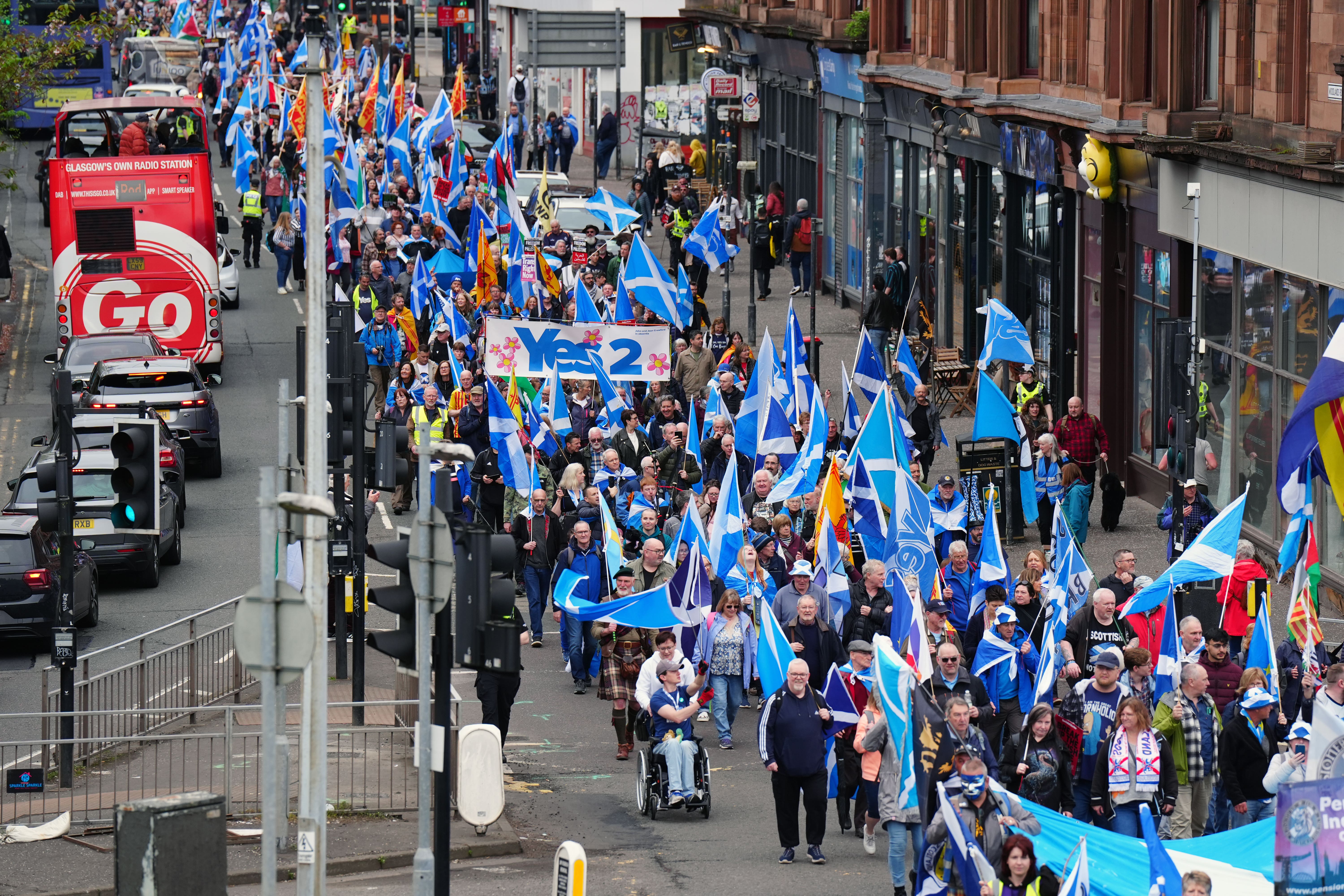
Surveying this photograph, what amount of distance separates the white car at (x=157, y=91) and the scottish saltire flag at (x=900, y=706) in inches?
1417

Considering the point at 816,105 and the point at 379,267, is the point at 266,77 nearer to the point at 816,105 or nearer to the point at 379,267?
the point at 816,105

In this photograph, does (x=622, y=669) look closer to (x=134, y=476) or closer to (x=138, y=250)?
(x=134, y=476)

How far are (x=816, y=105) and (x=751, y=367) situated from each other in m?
16.9

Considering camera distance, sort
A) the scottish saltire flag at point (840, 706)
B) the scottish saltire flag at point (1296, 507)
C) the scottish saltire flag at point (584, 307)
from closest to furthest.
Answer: the scottish saltire flag at point (840, 706), the scottish saltire flag at point (1296, 507), the scottish saltire flag at point (584, 307)

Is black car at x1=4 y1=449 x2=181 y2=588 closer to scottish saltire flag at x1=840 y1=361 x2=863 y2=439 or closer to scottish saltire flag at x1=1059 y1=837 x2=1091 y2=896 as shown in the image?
scottish saltire flag at x1=840 y1=361 x2=863 y2=439

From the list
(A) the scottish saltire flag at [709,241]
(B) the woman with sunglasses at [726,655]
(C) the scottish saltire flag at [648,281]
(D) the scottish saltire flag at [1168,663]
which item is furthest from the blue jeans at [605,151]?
(D) the scottish saltire flag at [1168,663]

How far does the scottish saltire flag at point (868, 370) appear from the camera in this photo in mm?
25234

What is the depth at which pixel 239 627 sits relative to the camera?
10086 mm

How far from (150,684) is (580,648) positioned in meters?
3.94

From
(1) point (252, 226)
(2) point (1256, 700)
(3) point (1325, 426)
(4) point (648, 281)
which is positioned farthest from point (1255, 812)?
(1) point (252, 226)

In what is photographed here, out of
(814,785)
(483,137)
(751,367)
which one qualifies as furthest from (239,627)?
(483,137)

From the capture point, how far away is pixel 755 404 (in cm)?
2450

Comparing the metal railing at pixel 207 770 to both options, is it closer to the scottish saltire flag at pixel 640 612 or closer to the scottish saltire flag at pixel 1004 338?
the scottish saltire flag at pixel 640 612

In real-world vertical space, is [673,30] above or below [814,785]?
above
